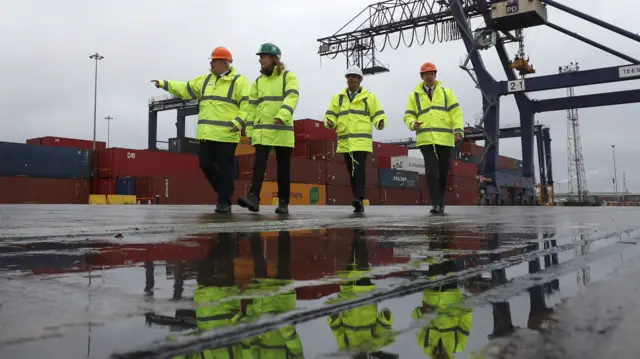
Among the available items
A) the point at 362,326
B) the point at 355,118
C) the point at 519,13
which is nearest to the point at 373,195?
the point at 519,13

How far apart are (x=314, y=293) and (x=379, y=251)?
0.89 m

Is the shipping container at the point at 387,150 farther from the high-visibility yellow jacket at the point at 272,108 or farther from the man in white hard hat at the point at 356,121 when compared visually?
the high-visibility yellow jacket at the point at 272,108

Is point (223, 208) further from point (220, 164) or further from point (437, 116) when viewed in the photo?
point (437, 116)

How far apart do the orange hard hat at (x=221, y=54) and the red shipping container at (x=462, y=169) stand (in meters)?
25.4

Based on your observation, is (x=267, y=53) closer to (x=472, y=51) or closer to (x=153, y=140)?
(x=472, y=51)

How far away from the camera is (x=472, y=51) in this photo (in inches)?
906

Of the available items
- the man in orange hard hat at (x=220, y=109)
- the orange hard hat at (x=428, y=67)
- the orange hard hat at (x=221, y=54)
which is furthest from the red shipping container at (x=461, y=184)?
the orange hard hat at (x=221, y=54)

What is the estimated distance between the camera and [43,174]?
19.8m

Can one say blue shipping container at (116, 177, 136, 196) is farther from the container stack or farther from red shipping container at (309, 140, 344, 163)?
red shipping container at (309, 140, 344, 163)

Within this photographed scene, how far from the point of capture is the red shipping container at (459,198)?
94.3 feet

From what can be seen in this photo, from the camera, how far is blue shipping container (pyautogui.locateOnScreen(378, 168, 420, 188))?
25516 mm

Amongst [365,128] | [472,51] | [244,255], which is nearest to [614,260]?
Result: [244,255]

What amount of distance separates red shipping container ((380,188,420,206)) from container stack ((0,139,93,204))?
14238mm

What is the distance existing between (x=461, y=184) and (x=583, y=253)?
2925cm
